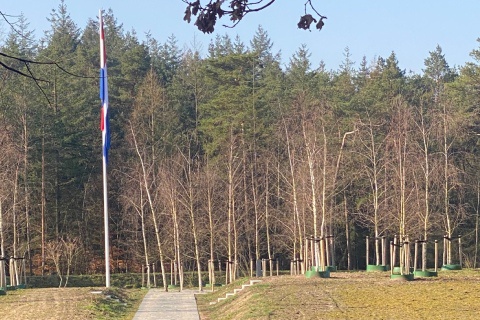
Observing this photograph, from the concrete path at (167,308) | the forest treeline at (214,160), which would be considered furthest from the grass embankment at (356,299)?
the forest treeline at (214,160)

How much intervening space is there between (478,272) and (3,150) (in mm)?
21971

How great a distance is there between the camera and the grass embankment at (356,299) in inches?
689

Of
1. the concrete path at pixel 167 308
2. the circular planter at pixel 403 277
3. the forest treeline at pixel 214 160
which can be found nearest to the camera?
the concrete path at pixel 167 308

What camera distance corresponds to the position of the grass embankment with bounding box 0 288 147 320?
72.3 feet

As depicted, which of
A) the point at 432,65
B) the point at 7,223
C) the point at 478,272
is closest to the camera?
the point at 478,272

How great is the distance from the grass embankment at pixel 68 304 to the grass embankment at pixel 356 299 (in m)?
2.42

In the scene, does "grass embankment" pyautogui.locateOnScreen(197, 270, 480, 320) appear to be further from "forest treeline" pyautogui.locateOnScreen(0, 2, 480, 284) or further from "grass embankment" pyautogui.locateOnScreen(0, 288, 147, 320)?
"forest treeline" pyautogui.locateOnScreen(0, 2, 480, 284)

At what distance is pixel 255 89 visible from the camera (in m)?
57.8

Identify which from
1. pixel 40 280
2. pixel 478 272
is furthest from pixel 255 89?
pixel 478 272

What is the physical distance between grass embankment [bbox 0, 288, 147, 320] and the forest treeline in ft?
44.0

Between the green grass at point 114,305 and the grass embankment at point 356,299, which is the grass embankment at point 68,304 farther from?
the grass embankment at point 356,299

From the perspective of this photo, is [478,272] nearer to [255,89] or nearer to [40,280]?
[40,280]

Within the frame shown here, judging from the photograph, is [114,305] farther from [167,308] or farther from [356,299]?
[356,299]

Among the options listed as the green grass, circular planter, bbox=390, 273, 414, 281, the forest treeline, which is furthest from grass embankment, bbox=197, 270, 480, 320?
the forest treeline
